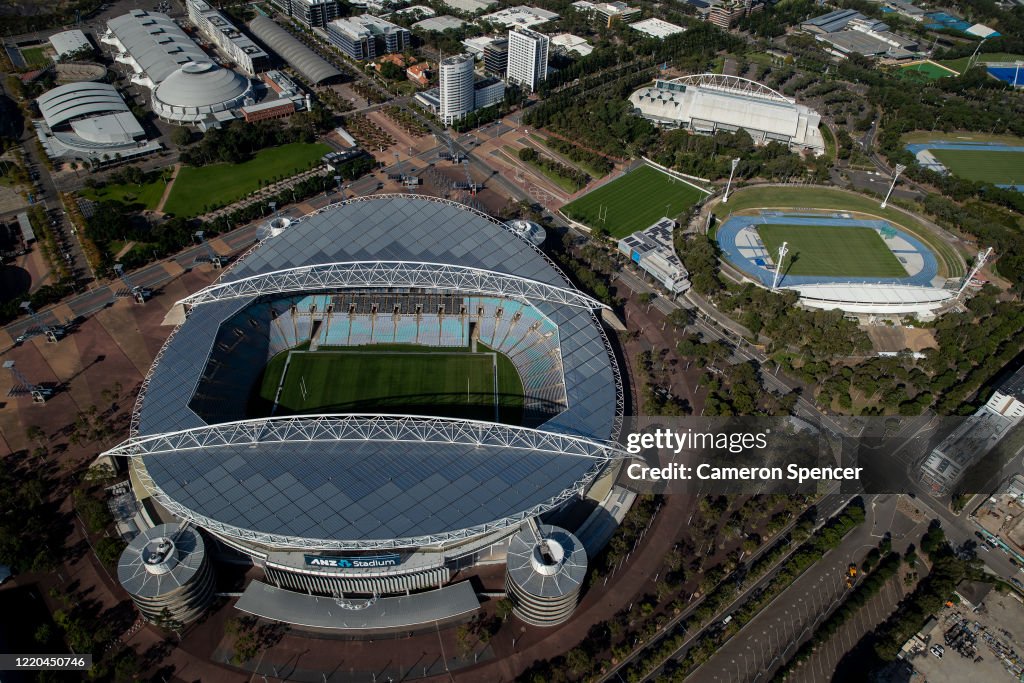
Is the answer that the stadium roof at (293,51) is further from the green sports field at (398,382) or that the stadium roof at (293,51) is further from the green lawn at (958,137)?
the green lawn at (958,137)

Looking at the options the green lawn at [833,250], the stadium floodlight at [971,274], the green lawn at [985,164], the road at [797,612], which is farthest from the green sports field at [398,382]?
the green lawn at [985,164]

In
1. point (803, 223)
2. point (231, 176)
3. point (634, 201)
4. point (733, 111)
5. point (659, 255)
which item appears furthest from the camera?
point (733, 111)

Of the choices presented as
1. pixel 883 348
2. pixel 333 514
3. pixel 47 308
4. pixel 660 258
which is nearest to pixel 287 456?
pixel 333 514

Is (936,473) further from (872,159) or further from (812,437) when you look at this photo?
(872,159)

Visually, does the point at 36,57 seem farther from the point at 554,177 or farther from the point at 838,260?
the point at 838,260

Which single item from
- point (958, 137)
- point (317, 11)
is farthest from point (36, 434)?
point (958, 137)

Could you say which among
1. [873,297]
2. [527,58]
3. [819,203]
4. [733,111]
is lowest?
[819,203]

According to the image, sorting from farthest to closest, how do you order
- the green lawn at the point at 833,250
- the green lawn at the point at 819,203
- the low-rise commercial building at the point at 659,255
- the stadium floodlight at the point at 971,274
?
the green lawn at the point at 819,203
the green lawn at the point at 833,250
the stadium floodlight at the point at 971,274
the low-rise commercial building at the point at 659,255
